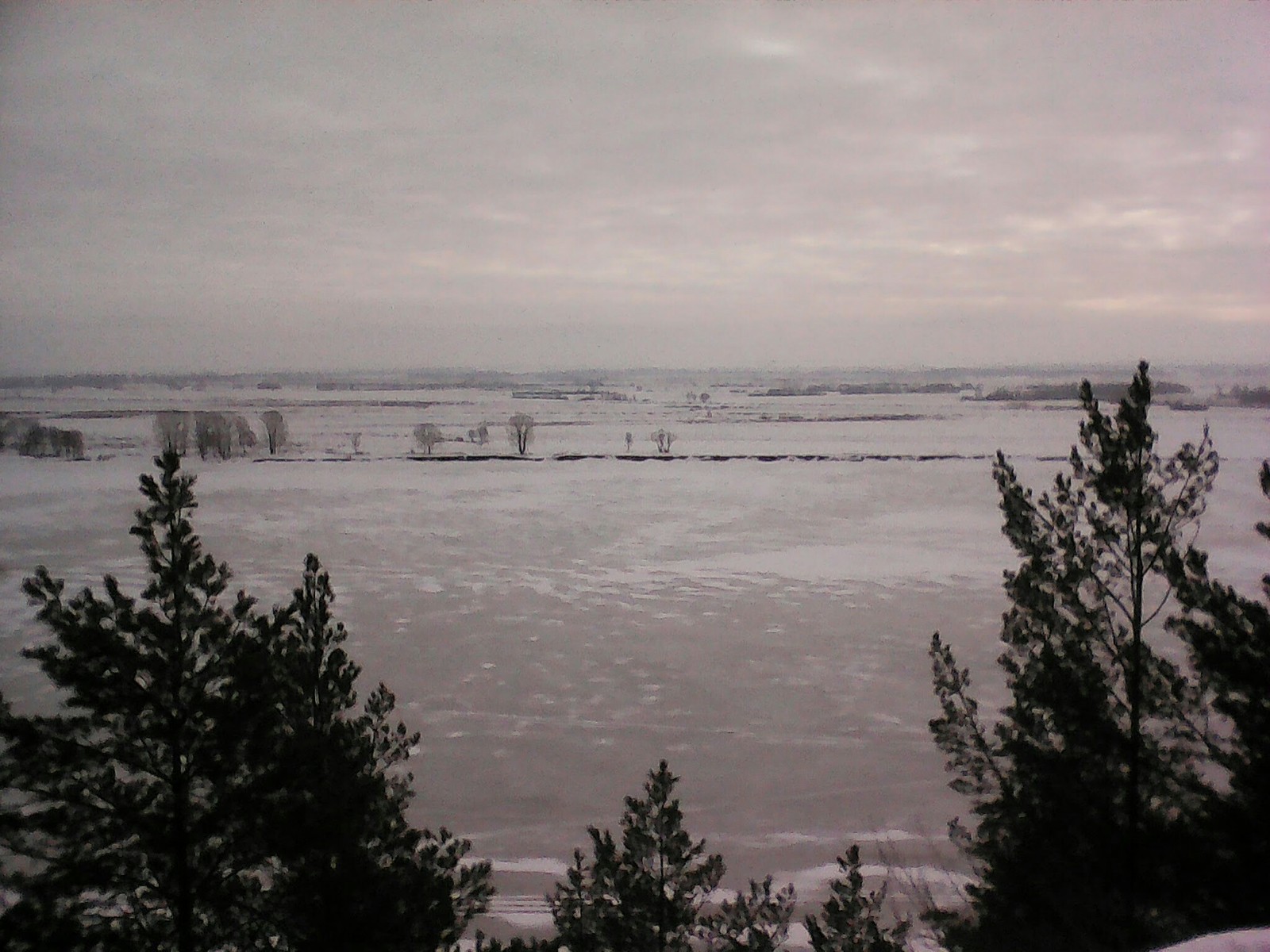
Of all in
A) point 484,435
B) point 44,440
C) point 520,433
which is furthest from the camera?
point 484,435

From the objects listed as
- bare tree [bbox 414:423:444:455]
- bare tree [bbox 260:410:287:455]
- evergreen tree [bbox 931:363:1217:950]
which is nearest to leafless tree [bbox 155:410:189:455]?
bare tree [bbox 260:410:287:455]

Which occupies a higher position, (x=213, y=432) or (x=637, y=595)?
(x=213, y=432)

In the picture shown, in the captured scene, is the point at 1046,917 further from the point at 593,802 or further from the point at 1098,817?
the point at 593,802

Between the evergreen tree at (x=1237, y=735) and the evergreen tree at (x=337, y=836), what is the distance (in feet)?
12.7

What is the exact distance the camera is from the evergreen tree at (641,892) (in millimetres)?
4598

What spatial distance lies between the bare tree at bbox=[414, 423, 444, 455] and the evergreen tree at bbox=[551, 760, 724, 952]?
24.6 metres

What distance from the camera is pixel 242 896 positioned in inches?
153

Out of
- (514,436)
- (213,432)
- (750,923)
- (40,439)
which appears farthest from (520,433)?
(750,923)

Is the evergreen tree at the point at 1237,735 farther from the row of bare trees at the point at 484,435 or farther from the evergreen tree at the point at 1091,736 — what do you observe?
the row of bare trees at the point at 484,435

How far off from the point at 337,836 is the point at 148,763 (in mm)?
972

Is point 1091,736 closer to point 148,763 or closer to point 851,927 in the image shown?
point 851,927

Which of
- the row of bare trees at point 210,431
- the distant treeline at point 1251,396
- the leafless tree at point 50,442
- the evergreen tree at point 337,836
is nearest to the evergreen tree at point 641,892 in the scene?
the evergreen tree at point 337,836

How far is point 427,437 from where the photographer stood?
1125 inches

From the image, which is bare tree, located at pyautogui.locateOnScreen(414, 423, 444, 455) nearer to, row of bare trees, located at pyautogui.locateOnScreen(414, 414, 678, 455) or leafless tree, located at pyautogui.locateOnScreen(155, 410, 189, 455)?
row of bare trees, located at pyautogui.locateOnScreen(414, 414, 678, 455)
